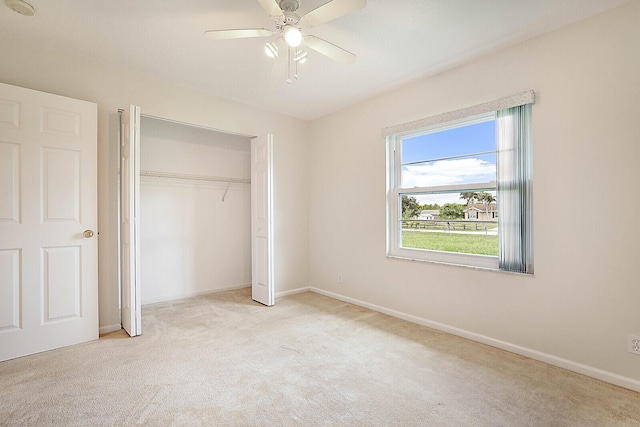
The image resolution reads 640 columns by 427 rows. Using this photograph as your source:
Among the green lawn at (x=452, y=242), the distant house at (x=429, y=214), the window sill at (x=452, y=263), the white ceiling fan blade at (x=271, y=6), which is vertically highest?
the white ceiling fan blade at (x=271, y=6)

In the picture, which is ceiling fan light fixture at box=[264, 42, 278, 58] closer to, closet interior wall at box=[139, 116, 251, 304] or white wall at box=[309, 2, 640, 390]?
white wall at box=[309, 2, 640, 390]

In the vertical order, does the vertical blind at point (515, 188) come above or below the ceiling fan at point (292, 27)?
below

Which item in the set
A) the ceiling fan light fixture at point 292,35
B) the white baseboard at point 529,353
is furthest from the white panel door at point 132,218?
the white baseboard at point 529,353

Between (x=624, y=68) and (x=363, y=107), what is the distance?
2.38 meters

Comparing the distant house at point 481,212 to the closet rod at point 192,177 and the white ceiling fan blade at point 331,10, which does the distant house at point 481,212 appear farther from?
the closet rod at point 192,177

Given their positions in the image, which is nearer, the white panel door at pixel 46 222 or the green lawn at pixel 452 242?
the white panel door at pixel 46 222

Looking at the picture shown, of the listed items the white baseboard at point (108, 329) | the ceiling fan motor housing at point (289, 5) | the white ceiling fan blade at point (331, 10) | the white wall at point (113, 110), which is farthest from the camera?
the white baseboard at point (108, 329)

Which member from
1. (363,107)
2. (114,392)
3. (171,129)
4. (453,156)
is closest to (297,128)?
(363,107)

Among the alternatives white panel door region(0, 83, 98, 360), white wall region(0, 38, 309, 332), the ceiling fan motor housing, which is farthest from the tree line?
white panel door region(0, 83, 98, 360)

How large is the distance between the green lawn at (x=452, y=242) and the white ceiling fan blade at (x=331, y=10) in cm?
228

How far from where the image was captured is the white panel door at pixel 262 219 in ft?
12.5

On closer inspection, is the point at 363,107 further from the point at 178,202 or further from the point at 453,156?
the point at 178,202

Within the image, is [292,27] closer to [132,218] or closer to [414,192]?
[414,192]

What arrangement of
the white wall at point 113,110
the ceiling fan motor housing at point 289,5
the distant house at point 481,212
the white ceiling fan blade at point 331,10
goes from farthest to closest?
the distant house at point 481,212
the white wall at point 113,110
the ceiling fan motor housing at point 289,5
the white ceiling fan blade at point 331,10
